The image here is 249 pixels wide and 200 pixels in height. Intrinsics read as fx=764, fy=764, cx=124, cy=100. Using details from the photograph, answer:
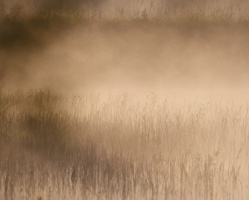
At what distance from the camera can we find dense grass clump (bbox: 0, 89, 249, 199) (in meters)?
5.30

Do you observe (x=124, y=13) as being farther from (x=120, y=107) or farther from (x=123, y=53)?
(x=120, y=107)

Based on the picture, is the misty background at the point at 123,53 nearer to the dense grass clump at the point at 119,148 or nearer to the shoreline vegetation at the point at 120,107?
the shoreline vegetation at the point at 120,107

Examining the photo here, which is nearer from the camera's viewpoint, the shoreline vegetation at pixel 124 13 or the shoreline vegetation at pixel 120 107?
the shoreline vegetation at pixel 120 107

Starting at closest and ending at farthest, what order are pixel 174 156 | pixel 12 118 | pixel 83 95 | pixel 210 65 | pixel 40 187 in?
pixel 40 187 < pixel 174 156 < pixel 12 118 < pixel 83 95 < pixel 210 65

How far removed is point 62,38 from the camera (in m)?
7.04

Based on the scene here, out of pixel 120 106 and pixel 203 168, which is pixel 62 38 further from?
pixel 203 168

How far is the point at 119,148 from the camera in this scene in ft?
18.8

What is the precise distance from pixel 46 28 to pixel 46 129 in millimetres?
1384

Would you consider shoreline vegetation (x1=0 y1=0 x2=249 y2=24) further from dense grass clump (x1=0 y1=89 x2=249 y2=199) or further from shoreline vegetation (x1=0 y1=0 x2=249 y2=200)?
dense grass clump (x1=0 y1=89 x2=249 y2=199)

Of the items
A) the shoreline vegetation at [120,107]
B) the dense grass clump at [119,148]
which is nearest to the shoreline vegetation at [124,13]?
the shoreline vegetation at [120,107]

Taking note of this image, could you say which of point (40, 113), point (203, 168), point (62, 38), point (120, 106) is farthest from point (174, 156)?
point (62, 38)

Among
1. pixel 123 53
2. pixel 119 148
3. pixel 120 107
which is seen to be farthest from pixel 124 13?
pixel 119 148

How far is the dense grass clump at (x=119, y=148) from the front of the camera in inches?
209

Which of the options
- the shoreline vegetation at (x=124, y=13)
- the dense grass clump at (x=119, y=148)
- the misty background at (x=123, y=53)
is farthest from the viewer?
the shoreline vegetation at (x=124, y=13)
